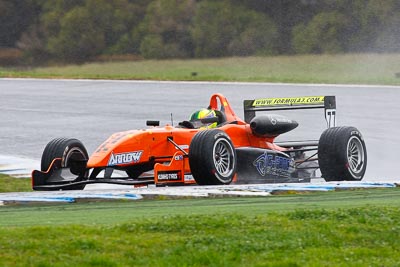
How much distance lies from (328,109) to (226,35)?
19.1 m

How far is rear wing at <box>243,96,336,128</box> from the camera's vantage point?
14477mm

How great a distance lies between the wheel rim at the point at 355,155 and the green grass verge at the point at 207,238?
4.41 meters

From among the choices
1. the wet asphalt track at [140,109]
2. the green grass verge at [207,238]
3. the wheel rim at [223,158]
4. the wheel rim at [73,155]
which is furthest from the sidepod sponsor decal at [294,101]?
the green grass verge at [207,238]

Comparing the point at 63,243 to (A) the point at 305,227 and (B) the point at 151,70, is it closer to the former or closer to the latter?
(A) the point at 305,227

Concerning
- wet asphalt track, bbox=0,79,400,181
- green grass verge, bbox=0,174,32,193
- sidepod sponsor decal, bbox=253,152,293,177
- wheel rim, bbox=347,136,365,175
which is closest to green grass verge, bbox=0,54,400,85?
wet asphalt track, bbox=0,79,400,181

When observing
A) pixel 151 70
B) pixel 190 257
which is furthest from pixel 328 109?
pixel 151 70

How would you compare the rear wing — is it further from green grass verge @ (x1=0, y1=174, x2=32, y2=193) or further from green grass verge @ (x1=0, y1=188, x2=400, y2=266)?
green grass verge @ (x1=0, y1=188, x2=400, y2=266)

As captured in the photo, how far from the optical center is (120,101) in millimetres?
25844

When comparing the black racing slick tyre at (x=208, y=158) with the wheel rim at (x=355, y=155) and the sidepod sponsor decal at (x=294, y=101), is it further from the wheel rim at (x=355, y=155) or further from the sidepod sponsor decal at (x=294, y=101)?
the sidepod sponsor decal at (x=294, y=101)

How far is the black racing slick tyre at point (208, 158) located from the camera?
1190cm

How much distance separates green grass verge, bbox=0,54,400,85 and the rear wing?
14.6 metres

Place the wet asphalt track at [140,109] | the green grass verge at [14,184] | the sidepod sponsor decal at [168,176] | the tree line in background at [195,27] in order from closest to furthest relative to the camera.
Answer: the sidepod sponsor decal at [168,176] → the green grass verge at [14,184] → the wet asphalt track at [140,109] → the tree line in background at [195,27]

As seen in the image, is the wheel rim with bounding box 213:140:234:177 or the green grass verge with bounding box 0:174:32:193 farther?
the green grass verge with bounding box 0:174:32:193

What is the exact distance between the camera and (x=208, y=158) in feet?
39.1
